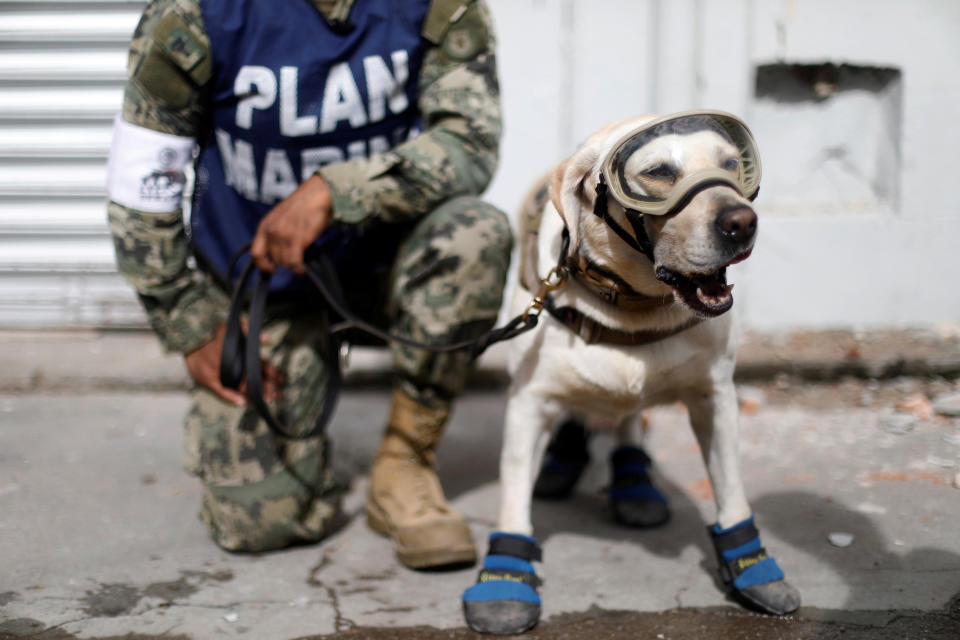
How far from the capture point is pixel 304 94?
85.7 inches

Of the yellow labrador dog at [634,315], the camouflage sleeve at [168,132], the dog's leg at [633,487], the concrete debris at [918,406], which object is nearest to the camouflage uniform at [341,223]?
the camouflage sleeve at [168,132]

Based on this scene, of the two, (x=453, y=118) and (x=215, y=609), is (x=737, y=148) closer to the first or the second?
(x=453, y=118)

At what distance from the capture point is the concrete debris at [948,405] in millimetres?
2840

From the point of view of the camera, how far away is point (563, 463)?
8.25ft

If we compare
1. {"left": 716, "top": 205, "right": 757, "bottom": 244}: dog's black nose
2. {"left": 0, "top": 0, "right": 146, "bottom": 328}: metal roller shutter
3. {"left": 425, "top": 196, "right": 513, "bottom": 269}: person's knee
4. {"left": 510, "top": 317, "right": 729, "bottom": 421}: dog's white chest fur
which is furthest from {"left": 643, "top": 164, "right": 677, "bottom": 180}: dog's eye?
{"left": 0, "top": 0, "right": 146, "bottom": 328}: metal roller shutter

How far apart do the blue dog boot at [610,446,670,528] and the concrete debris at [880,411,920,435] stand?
0.90 m

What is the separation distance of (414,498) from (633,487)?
0.56 metres

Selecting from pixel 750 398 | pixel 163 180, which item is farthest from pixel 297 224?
pixel 750 398

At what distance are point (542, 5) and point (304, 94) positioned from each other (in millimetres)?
1619

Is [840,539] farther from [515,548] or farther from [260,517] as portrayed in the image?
[260,517]

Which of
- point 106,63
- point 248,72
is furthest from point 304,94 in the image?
point 106,63

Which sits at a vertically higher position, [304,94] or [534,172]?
[304,94]

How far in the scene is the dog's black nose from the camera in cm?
143

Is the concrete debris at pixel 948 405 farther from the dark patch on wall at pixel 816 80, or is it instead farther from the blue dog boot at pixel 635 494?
the dark patch on wall at pixel 816 80
